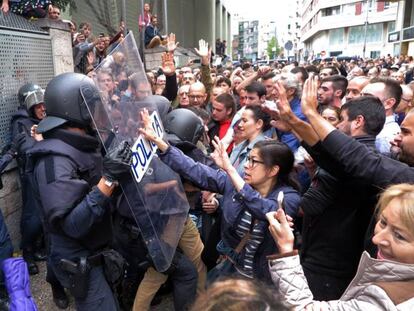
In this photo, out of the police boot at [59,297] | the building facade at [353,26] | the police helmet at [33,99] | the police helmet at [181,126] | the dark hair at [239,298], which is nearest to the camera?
the dark hair at [239,298]

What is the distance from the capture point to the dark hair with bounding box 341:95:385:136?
2.11 metres

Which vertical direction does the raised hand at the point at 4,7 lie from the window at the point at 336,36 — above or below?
below

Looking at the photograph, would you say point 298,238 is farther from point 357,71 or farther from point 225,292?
point 357,71

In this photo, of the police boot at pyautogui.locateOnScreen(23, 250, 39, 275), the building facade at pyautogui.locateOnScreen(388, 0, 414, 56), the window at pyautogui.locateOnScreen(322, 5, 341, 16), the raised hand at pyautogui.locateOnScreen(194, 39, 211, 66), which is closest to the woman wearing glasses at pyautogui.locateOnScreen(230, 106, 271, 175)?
the police boot at pyautogui.locateOnScreen(23, 250, 39, 275)

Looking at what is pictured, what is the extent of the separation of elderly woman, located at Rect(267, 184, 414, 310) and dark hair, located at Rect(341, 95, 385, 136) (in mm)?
735

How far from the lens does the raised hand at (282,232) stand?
1546 mm

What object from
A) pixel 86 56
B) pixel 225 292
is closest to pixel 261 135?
pixel 225 292

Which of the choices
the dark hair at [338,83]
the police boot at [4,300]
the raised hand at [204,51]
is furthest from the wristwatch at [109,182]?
the raised hand at [204,51]

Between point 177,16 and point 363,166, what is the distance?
25.8m

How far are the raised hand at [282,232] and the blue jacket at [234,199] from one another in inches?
17.6

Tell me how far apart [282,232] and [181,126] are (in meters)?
1.50

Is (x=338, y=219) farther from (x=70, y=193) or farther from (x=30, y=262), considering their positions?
(x=30, y=262)

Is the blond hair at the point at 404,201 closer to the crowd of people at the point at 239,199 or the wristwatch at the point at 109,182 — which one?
the crowd of people at the point at 239,199

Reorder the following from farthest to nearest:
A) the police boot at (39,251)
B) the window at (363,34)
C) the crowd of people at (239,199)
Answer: the window at (363,34) → the police boot at (39,251) → the crowd of people at (239,199)
